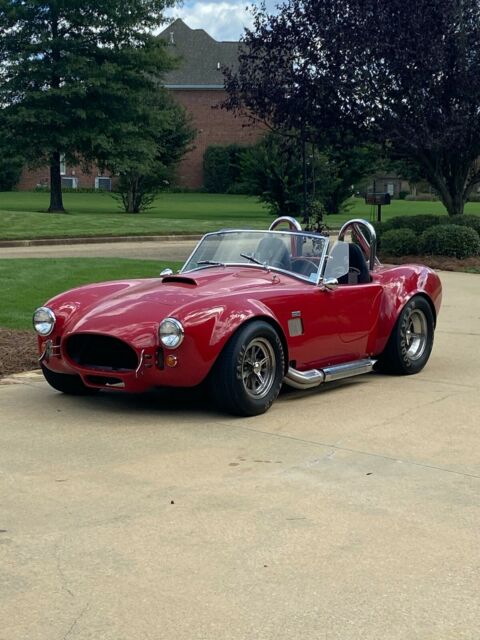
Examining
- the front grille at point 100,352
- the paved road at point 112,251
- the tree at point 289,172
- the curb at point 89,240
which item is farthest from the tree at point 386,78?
the front grille at point 100,352

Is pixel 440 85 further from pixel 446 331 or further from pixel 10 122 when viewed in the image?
pixel 10 122

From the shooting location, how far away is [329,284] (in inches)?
Result: 310

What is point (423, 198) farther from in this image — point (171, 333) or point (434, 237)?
point (171, 333)

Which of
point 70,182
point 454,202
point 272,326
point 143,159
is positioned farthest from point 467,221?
point 70,182

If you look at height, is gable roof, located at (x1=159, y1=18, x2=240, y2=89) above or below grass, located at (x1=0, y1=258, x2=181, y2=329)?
above

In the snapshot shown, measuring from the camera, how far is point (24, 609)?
3.71 meters

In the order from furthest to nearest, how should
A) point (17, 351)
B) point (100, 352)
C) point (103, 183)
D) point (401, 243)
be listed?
point (103, 183) → point (401, 243) → point (17, 351) → point (100, 352)

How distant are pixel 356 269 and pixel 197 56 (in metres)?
73.6

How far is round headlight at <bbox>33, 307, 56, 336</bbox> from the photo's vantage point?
724 cm

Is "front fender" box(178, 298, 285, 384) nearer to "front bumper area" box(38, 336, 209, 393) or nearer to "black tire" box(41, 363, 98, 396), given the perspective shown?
"front bumper area" box(38, 336, 209, 393)

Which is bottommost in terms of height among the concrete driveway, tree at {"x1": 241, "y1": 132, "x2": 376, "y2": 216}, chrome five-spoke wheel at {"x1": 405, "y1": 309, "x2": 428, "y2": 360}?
the concrete driveway

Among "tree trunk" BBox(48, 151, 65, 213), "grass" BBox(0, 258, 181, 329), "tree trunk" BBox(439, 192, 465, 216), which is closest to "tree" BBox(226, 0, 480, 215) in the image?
"tree trunk" BBox(439, 192, 465, 216)

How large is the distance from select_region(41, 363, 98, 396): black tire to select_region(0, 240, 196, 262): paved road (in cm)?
1205

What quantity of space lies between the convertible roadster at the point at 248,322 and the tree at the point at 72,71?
30.8m
